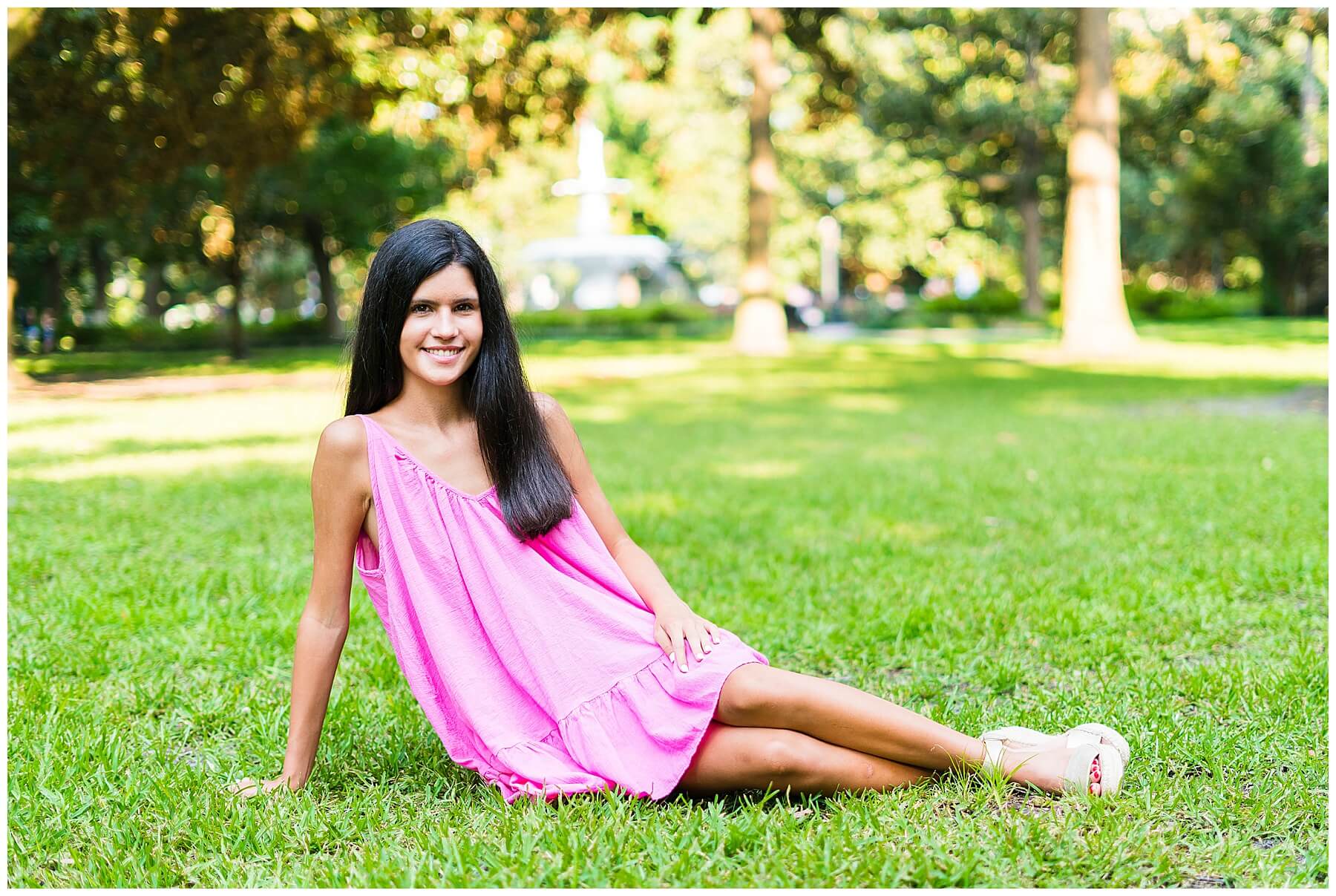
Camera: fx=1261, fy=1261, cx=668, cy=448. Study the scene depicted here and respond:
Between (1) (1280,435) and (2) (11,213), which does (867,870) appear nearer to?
(1) (1280,435)

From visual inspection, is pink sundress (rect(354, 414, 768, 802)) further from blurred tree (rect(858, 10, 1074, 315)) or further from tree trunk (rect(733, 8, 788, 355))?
blurred tree (rect(858, 10, 1074, 315))

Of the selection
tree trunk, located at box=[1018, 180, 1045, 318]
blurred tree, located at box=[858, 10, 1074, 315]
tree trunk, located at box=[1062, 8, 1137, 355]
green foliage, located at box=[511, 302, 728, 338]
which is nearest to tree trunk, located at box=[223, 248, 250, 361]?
green foliage, located at box=[511, 302, 728, 338]

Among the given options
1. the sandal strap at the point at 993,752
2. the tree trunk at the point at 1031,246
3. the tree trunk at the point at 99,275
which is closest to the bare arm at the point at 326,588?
the sandal strap at the point at 993,752

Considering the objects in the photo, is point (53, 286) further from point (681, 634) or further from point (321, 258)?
point (681, 634)

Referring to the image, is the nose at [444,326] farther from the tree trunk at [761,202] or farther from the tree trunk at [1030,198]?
the tree trunk at [1030,198]

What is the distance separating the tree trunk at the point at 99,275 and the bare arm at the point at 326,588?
2724cm

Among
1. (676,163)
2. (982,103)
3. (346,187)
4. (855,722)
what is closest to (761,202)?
(346,187)

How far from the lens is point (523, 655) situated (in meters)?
2.77

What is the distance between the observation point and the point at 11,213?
19953 millimetres

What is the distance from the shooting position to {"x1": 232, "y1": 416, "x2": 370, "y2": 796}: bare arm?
2803 mm

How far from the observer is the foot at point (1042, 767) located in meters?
2.78

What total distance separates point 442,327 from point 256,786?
3.84 feet

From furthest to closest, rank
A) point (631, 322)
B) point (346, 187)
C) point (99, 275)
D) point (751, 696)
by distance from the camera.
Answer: point (631, 322), point (99, 275), point (346, 187), point (751, 696)

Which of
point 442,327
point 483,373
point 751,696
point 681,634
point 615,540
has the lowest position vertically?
point 751,696
